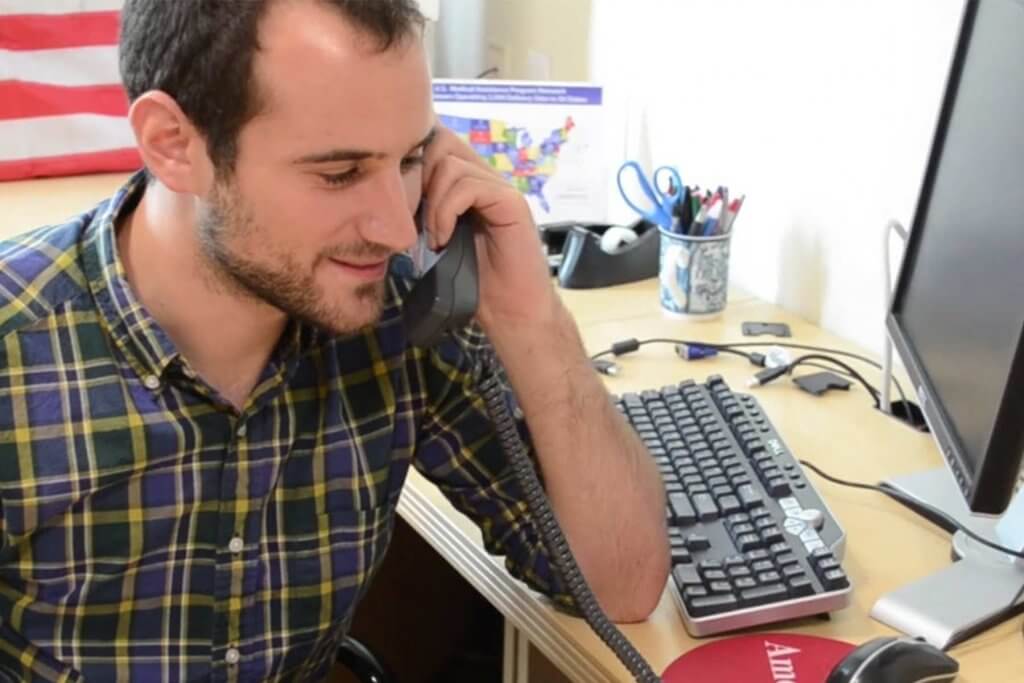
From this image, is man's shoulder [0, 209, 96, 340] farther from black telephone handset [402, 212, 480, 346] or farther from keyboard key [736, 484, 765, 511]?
keyboard key [736, 484, 765, 511]

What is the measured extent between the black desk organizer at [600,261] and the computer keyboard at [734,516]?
1.42 ft

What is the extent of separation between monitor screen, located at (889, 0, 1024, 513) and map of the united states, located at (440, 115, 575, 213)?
73cm

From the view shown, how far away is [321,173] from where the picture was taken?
37.7 inches

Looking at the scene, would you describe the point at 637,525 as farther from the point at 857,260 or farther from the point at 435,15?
the point at 435,15

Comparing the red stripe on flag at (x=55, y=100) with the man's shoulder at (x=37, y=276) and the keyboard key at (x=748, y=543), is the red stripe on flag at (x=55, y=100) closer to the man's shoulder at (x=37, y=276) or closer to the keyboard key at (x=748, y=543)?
the man's shoulder at (x=37, y=276)

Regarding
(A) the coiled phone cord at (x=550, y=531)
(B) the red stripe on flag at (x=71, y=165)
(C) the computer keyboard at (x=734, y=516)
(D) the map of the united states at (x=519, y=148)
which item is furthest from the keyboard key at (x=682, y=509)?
(B) the red stripe on flag at (x=71, y=165)

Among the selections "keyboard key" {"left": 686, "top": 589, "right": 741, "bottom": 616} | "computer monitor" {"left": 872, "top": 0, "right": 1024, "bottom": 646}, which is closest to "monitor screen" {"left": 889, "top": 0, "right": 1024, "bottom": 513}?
"computer monitor" {"left": 872, "top": 0, "right": 1024, "bottom": 646}

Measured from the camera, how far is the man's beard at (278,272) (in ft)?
3.24

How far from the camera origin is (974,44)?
114cm

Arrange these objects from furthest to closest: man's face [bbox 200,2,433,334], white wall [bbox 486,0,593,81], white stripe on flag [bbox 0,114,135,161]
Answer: white stripe on flag [bbox 0,114,135,161], white wall [bbox 486,0,593,81], man's face [bbox 200,2,433,334]

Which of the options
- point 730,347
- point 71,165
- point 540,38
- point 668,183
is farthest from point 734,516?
point 71,165

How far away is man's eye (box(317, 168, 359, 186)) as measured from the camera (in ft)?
3.15

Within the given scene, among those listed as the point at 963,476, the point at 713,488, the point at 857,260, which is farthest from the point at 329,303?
the point at 857,260

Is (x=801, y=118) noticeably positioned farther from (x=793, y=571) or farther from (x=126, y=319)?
(x=126, y=319)
